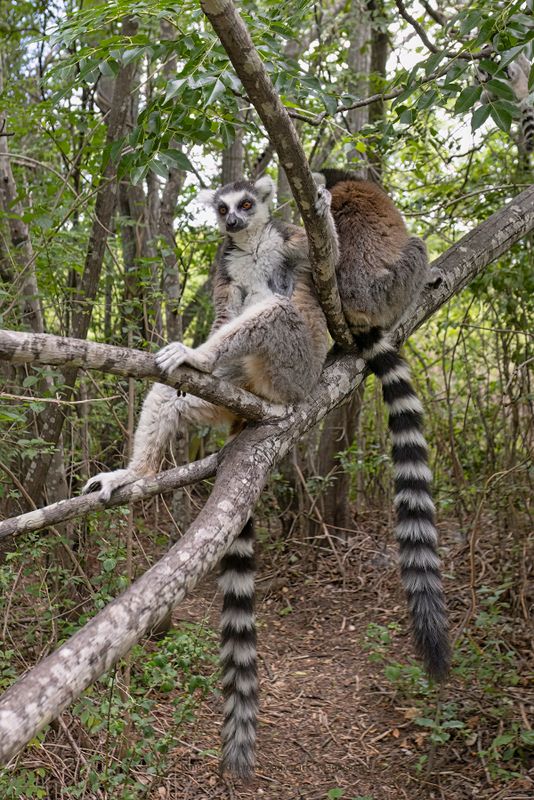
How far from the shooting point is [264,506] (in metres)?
7.89

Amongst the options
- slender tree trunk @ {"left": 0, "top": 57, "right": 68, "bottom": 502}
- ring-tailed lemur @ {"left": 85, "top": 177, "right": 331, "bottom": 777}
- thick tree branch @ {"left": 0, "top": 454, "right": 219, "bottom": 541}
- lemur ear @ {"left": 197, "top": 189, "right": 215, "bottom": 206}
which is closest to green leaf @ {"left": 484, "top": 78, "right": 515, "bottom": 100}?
ring-tailed lemur @ {"left": 85, "top": 177, "right": 331, "bottom": 777}

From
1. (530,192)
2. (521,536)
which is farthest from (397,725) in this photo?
(530,192)

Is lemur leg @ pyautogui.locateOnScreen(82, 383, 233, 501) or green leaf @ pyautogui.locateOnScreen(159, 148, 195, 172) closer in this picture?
green leaf @ pyautogui.locateOnScreen(159, 148, 195, 172)

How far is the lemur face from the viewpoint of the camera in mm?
4633

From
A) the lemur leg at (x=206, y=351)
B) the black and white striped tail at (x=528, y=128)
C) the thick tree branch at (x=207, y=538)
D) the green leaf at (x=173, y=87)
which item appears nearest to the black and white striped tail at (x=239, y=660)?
the thick tree branch at (x=207, y=538)

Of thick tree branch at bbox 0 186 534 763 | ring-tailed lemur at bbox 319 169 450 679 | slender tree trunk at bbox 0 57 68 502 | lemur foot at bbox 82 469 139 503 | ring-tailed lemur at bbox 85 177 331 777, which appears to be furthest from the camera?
slender tree trunk at bbox 0 57 68 502

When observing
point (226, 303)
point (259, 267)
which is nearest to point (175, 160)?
point (259, 267)

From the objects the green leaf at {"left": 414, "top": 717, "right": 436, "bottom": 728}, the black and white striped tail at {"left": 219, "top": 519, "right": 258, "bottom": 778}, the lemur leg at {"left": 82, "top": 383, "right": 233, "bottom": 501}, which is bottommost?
the green leaf at {"left": 414, "top": 717, "right": 436, "bottom": 728}

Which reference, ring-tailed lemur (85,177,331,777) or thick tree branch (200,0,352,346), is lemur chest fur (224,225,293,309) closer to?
ring-tailed lemur (85,177,331,777)

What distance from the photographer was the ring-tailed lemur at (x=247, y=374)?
3463mm

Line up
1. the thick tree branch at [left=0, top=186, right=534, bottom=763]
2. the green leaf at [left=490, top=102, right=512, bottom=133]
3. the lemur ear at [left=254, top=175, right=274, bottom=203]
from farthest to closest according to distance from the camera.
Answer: the lemur ear at [left=254, top=175, right=274, bottom=203] < the green leaf at [left=490, top=102, right=512, bottom=133] < the thick tree branch at [left=0, top=186, right=534, bottom=763]

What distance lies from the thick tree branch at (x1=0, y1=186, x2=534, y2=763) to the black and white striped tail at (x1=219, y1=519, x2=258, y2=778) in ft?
1.91

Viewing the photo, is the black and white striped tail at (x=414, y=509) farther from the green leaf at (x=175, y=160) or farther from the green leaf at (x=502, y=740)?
the green leaf at (x=175, y=160)

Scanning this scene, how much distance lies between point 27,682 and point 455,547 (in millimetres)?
5647
